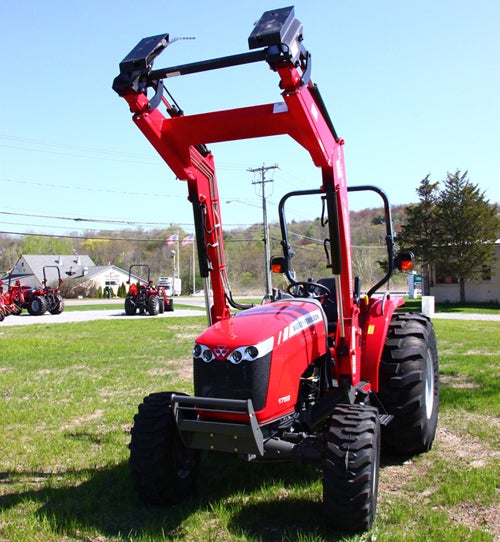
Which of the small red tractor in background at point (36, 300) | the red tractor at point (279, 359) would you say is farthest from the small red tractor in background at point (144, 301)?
the red tractor at point (279, 359)

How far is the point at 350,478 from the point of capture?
11.4ft

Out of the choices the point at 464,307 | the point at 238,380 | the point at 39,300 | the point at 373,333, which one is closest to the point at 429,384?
the point at 373,333

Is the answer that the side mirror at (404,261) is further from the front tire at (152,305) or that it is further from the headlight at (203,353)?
the front tire at (152,305)

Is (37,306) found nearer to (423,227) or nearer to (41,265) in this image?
(423,227)

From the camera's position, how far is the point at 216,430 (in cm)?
359

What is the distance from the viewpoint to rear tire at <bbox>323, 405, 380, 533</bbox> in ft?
11.4

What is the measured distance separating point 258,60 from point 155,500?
2929 millimetres

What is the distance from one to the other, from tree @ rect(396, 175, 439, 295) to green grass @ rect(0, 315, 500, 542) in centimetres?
2274

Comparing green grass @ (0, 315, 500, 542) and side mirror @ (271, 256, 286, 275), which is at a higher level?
side mirror @ (271, 256, 286, 275)

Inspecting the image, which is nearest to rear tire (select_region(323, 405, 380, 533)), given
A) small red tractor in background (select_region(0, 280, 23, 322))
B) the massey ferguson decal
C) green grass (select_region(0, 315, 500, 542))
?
green grass (select_region(0, 315, 500, 542))

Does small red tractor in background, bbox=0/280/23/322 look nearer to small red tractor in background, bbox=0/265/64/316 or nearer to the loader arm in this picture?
small red tractor in background, bbox=0/265/64/316

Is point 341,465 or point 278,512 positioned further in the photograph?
point 278,512

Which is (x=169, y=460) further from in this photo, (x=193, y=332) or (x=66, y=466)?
(x=193, y=332)

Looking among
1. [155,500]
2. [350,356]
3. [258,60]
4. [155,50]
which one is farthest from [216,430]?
[155,50]
